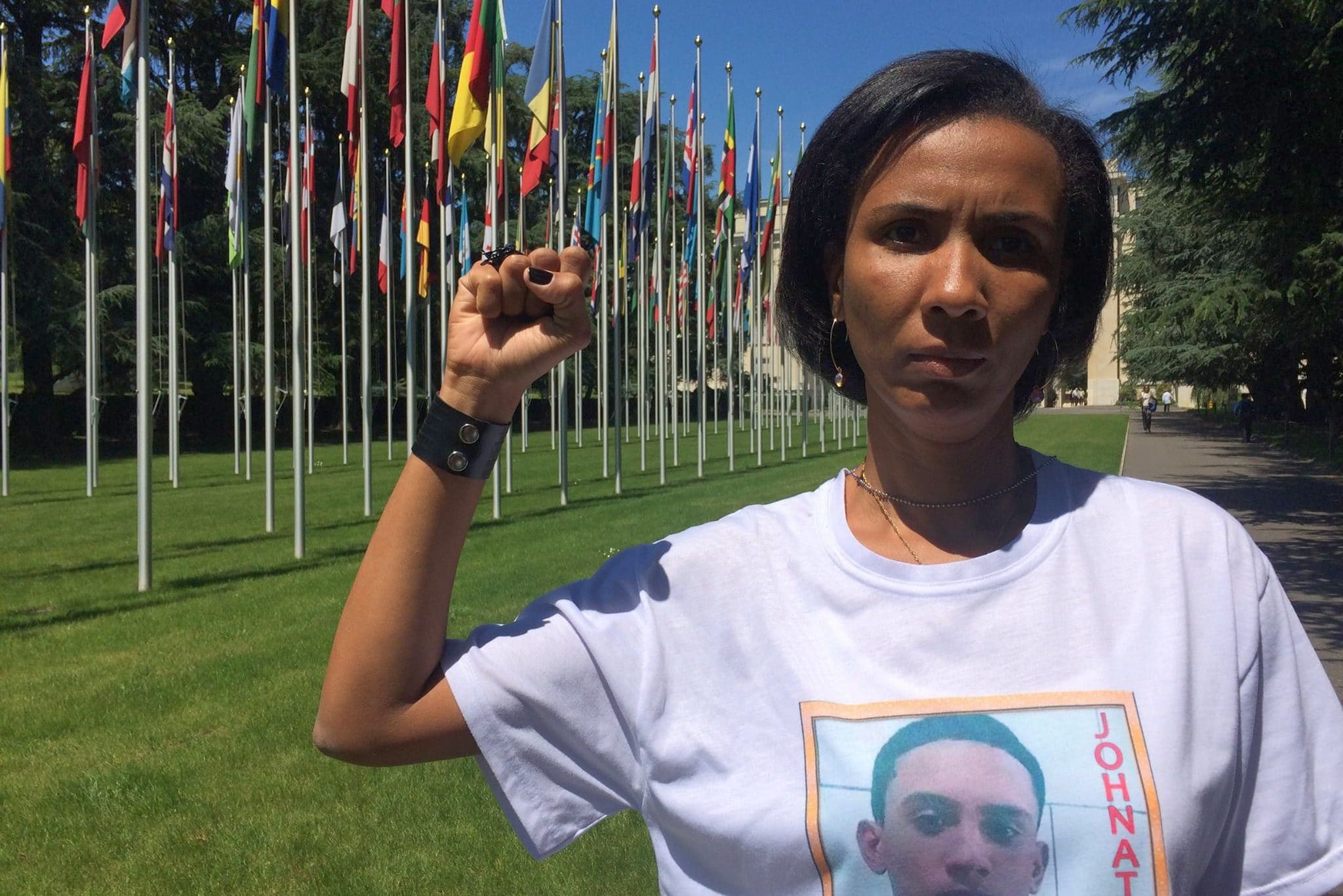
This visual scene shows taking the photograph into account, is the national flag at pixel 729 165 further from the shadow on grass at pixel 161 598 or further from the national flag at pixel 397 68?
the shadow on grass at pixel 161 598

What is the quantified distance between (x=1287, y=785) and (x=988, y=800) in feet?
1.16

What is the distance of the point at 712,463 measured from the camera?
2559 cm

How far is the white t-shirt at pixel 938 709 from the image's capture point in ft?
4.21

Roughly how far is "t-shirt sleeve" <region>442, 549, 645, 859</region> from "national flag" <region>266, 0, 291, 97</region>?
11.0m

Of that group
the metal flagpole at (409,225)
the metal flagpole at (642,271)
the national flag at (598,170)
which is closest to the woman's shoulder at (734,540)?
the metal flagpole at (409,225)

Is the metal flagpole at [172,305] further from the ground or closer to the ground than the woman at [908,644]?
further from the ground

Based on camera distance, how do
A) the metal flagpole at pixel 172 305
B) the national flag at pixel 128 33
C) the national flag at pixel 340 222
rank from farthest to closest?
the national flag at pixel 340 222
the metal flagpole at pixel 172 305
the national flag at pixel 128 33

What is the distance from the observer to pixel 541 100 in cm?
1291

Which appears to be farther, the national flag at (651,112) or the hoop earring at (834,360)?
the national flag at (651,112)

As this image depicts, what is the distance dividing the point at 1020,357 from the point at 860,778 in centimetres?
56

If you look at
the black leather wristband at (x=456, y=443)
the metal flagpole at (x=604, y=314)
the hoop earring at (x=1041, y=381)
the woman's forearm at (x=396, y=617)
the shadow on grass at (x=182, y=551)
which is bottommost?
the shadow on grass at (x=182, y=551)

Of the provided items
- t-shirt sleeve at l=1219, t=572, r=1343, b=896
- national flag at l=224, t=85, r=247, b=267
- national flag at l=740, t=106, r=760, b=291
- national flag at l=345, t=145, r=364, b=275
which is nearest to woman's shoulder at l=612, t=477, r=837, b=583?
t-shirt sleeve at l=1219, t=572, r=1343, b=896

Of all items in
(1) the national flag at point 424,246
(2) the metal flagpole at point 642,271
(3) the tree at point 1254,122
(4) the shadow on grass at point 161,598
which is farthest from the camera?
(2) the metal flagpole at point 642,271

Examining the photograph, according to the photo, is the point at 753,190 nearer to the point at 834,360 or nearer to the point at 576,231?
the point at 576,231
